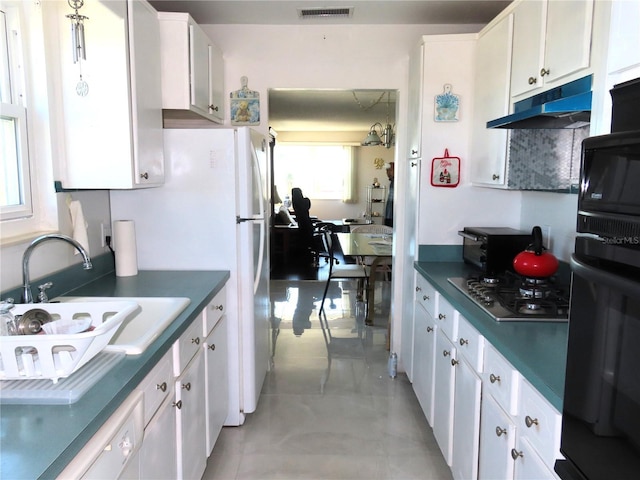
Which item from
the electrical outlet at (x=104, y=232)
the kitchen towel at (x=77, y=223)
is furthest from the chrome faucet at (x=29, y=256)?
the electrical outlet at (x=104, y=232)

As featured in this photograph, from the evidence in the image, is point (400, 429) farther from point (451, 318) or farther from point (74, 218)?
point (74, 218)

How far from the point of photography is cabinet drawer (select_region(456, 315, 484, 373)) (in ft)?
5.98

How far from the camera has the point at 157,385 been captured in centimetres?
155

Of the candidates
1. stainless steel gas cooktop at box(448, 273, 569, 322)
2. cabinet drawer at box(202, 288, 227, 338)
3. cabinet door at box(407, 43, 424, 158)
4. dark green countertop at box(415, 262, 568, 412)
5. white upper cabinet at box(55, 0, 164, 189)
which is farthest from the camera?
cabinet door at box(407, 43, 424, 158)

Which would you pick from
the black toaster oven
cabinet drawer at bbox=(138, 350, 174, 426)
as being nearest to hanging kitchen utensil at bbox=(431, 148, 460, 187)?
the black toaster oven

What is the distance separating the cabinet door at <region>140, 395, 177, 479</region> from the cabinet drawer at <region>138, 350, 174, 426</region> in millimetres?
30

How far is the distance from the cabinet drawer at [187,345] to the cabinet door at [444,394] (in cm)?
109

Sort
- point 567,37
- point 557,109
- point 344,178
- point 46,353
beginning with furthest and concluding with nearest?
point 344,178 < point 567,37 < point 557,109 < point 46,353

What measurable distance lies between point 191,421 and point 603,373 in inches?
60.7

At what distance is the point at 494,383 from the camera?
5.48 feet

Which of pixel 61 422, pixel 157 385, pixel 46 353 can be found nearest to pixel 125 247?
pixel 157 385

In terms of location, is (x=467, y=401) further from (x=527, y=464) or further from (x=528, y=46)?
(x=528, y=46)

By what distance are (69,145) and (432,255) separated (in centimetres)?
205

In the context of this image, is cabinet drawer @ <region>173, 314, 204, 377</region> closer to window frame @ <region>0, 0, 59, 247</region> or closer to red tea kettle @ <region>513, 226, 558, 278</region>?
window frame @ <region>0, 0, 59, 247</region>
